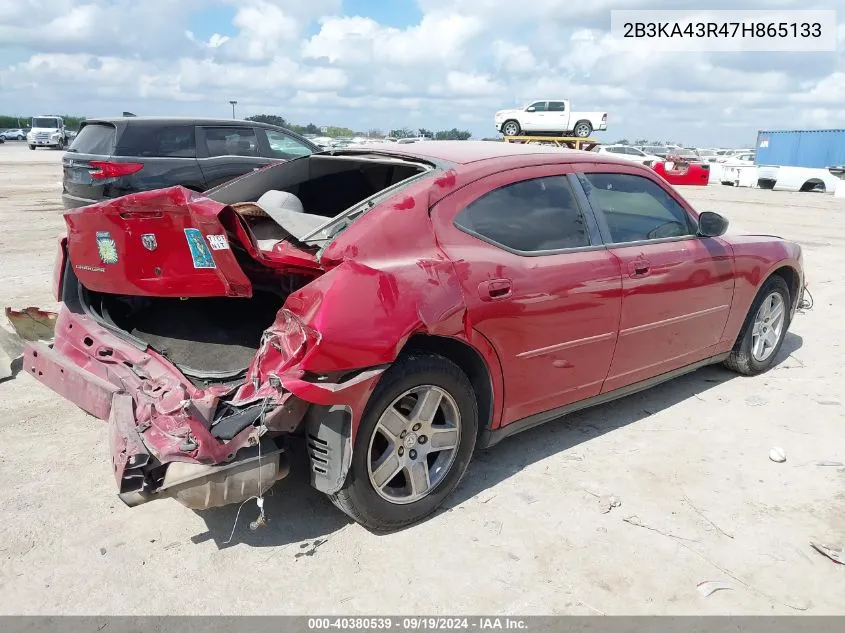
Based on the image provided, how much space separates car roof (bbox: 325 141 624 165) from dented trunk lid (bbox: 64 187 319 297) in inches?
41.0

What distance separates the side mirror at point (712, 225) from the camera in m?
4.12

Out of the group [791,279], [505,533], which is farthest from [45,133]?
[505,533]

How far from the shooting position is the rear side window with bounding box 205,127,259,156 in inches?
355

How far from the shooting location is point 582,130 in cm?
2609

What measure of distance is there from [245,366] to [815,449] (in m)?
3.35

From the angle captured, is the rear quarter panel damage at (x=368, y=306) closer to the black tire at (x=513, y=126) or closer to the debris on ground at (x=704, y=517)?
the debris on ground at (x=704, y=517)

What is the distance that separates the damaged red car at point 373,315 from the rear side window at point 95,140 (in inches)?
207

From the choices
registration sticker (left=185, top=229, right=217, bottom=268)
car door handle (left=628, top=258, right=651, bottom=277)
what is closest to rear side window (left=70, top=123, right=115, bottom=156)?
registration sticker (left=185, top=229, right=217, bottom=268)

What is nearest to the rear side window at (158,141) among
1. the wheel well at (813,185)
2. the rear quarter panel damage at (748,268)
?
the rear quarter panel damage at (748,268)

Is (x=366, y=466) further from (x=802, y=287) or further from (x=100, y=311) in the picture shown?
(x=802, y=287)

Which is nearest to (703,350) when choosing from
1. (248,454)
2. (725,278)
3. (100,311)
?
(725,278)

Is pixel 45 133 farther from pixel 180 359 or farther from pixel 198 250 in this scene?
pixel 198 250

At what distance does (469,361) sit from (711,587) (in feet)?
4.54

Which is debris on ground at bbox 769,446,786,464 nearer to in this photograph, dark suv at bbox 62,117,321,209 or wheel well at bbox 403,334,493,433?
wheel well at bbox 403,334,493,433
